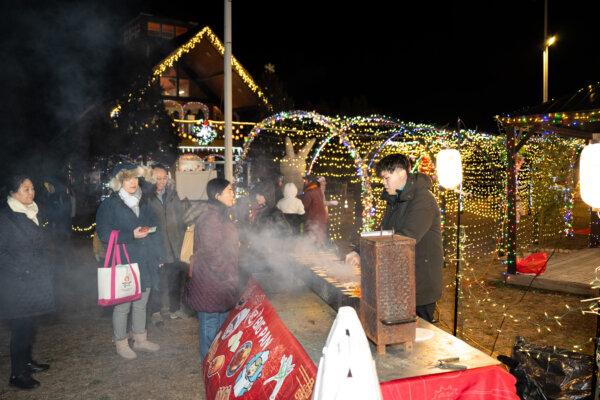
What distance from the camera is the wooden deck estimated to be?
280 inches

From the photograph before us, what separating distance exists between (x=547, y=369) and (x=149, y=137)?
12.6 m

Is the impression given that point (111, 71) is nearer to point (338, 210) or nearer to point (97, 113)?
point (97, 113)

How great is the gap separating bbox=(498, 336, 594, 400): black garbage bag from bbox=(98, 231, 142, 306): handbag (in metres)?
3.42

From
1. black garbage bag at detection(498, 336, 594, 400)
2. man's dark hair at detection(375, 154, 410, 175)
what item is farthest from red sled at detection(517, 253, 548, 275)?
man's dark hair at detection(375, 154, 410, 175)

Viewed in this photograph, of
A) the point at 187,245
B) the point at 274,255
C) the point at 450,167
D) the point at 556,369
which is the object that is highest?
the point at 450,167

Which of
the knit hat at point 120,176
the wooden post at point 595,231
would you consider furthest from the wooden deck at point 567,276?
the knit hat at point 120,176

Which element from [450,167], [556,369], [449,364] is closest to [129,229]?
[449,364]

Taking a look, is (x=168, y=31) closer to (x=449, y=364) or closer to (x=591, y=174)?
(x=591, y=174)

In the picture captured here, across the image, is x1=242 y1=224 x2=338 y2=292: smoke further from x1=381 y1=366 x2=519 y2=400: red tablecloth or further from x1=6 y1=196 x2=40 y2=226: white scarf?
x1=6 y1=196 x2=40 y2=226: white scarf

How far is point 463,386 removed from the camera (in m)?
2.26

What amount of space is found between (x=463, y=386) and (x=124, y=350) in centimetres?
370

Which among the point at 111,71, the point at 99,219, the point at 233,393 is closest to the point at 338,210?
the point at 111,71

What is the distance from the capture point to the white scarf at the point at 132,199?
4.54 m

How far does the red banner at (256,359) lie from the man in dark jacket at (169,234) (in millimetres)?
1776
